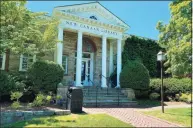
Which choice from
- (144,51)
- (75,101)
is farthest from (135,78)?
(75,101)

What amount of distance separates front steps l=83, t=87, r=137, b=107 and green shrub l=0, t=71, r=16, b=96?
13.3 feet

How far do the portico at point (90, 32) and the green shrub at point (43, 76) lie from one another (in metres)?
2.64

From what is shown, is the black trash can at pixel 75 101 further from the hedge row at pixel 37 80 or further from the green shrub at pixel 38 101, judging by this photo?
the hedge row at pixel 37 80

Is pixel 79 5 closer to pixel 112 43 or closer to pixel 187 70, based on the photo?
pixel 112 43

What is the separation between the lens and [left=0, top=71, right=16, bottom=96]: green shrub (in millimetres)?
10864

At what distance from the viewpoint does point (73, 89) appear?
10.5 m

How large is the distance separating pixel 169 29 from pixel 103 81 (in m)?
6.49

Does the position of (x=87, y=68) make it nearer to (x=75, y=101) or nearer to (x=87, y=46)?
(x=87, y=46)

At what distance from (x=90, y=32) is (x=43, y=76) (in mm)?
6287

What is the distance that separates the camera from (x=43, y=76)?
39.9 feet

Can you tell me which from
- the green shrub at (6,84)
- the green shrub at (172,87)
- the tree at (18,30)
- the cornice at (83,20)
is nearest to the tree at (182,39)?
the green shrub at (172,87)

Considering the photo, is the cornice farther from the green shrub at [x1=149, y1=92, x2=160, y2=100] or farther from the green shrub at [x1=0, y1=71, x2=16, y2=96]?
the green shrub at [x1=0, y1=71, x2=16, y2=96]

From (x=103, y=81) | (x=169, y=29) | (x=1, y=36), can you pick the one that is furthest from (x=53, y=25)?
(x=169, y=29)

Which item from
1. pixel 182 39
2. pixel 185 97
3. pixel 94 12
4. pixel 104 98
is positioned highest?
pixel 94 12
